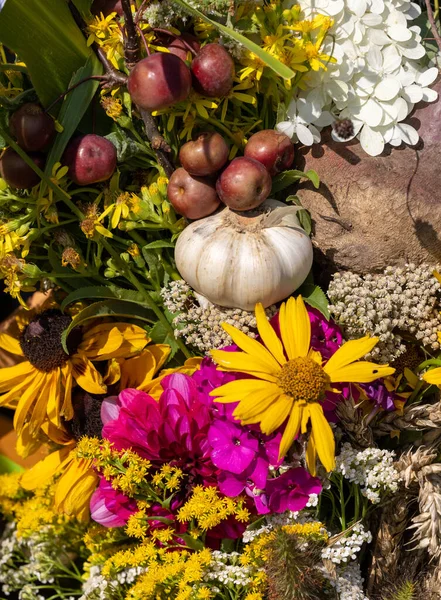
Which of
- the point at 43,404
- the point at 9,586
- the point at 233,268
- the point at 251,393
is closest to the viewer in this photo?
the point at 251,393

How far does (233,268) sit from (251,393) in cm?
23

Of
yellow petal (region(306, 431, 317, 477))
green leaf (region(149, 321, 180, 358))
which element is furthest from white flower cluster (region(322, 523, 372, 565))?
green leaf (region(149, 321, 180, 358))

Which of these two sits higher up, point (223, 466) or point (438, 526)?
point (223, 466)

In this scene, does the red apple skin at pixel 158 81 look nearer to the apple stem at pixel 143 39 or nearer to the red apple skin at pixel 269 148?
the apple stem at pixel 143 39

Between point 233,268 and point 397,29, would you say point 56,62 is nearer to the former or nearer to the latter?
point 233,268

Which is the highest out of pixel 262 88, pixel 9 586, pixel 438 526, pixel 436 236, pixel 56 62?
pixel 56 62

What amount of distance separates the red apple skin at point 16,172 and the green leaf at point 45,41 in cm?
11

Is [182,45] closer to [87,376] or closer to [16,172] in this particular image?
[16,172]

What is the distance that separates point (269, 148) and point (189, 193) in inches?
6.0

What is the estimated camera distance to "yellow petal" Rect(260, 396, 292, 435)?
986 millimetres

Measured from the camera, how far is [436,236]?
3.92ft

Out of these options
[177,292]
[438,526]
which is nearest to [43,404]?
[177,292]

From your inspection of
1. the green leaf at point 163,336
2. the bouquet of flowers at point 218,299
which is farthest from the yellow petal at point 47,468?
the green leaf at point 163,336

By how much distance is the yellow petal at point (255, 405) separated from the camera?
980 millimetres
